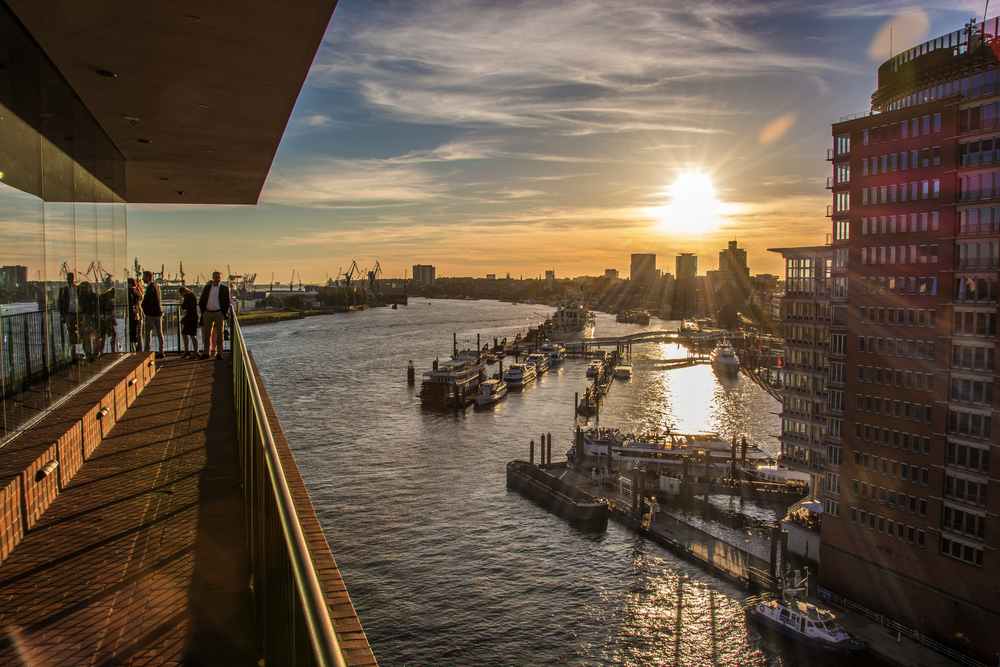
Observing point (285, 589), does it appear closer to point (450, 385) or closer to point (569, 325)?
point (450, 385)

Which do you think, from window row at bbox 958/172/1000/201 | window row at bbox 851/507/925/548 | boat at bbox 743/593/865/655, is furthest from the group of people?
window row at bbox 851/507/925/548

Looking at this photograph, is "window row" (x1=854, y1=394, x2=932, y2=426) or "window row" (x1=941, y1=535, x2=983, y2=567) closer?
"window row" (x1=941, y1=535, x2=983, y2=567)

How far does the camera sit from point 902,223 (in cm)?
1135

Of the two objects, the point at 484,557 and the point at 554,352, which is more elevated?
the point at 554,352

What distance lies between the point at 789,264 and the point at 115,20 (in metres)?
15.1

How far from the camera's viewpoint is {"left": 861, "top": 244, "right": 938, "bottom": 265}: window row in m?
10.9

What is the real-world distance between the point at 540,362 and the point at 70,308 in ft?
116

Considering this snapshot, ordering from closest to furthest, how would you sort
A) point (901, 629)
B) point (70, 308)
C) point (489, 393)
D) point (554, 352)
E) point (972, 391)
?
point (70, 308), point (972, 391), point (901, 629), point (489, 393), point (554, 352)

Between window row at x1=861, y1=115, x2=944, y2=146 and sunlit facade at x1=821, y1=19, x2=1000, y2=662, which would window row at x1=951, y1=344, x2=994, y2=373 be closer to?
sunlit facade at x1=821, y1=19, x2=1000, y2=662

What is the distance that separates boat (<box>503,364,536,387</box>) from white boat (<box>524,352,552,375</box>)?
2.53 metres

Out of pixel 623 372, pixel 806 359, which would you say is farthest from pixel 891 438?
pixel 623 372

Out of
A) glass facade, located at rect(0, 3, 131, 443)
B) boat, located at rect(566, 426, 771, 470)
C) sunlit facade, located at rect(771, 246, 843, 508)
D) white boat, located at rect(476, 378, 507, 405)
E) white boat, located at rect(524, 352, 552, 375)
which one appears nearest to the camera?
glass facade, located at rect(0, 3, 131, 443)

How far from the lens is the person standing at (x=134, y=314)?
5586 millimetres

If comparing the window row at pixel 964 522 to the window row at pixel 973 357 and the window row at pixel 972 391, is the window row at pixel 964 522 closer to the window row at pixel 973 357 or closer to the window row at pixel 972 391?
the window row at pixel 972 391
